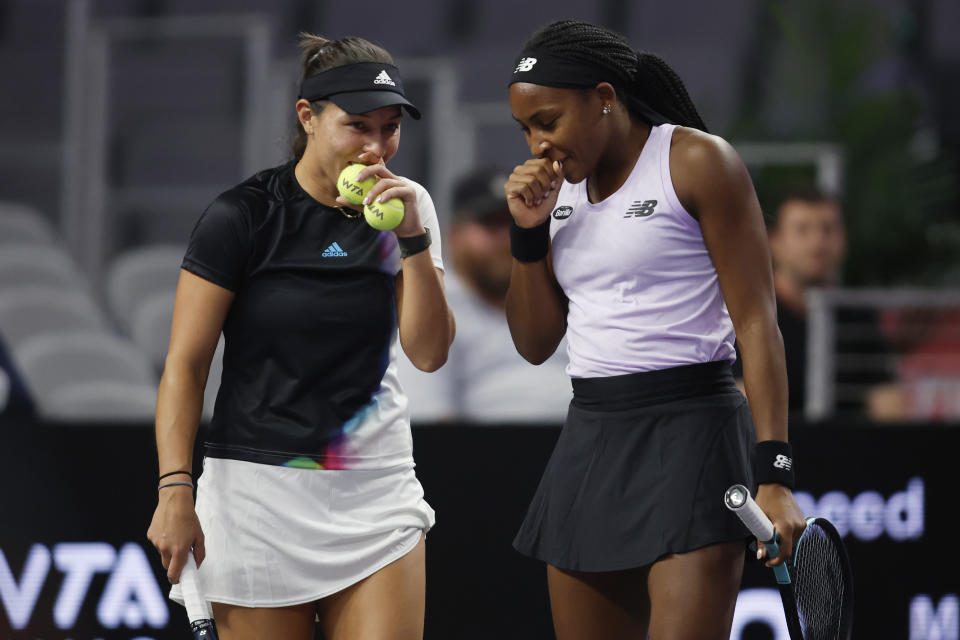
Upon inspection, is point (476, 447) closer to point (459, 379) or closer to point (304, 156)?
point (459, 379)

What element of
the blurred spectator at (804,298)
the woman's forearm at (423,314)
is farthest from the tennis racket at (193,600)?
the blurred spectator at (804,298)

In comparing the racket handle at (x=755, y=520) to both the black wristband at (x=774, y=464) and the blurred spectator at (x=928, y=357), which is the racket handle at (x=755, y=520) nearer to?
the black wristband at (x=774, y=464)

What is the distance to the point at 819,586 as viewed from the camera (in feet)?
8.14

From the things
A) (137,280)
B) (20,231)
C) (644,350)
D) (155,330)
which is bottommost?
(155,330)

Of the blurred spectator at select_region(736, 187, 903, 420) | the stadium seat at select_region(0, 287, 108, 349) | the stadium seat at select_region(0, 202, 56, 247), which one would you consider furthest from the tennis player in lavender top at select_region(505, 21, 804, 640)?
the stadium seat at select_region(0, 202, 56, 247)

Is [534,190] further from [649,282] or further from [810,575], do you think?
[810,575]

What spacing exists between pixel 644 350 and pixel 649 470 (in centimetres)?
22

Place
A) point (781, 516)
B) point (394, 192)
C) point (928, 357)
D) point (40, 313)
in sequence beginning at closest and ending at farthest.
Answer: point (781, 516) → point (394, 192) → point (40, 313) → point (928, 357)

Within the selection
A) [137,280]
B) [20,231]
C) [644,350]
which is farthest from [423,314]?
[20,231]

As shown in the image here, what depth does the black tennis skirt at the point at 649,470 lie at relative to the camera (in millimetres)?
2324

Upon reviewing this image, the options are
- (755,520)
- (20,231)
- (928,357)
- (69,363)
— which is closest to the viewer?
(755,520)

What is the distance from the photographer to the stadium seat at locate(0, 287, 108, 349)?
725cm

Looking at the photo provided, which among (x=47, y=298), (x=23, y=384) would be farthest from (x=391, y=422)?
(x=47, y=298)

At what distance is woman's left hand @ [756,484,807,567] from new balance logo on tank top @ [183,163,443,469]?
720 millimetres
